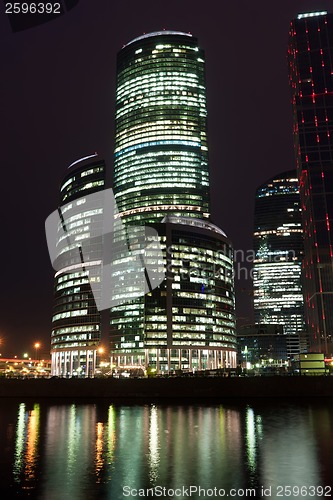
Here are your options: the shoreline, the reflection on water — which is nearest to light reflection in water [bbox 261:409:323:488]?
the reflection on water

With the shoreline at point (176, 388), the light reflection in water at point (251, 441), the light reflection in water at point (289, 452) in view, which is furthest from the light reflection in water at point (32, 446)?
the shoreline at point (176, 388)

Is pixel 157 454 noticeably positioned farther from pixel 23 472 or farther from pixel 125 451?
pixel 23 472

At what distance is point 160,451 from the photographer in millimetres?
40125

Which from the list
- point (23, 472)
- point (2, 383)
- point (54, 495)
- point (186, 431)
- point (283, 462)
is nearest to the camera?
point (54, 495)

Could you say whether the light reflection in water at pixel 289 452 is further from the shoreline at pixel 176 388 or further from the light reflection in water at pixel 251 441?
the shoreline at pixel 176 388

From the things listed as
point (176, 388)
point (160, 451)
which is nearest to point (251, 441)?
point (160, 451)

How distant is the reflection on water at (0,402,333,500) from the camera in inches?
1175

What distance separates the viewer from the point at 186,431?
50.3m

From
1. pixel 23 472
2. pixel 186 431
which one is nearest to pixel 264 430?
pixel 186 431

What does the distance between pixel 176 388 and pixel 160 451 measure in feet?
188

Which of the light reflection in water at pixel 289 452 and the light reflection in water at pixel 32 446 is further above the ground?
the light reflection in water at pixel 32 446

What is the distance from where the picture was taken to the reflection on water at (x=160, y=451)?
1175 inches

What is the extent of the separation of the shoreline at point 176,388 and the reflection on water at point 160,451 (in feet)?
82.1

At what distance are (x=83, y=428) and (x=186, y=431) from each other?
12.8 m
